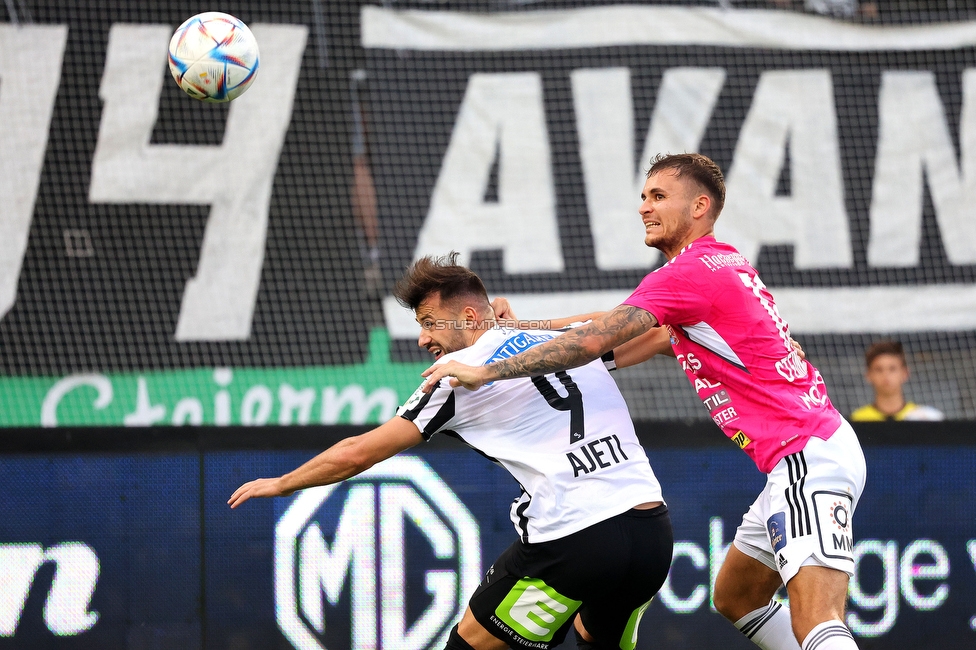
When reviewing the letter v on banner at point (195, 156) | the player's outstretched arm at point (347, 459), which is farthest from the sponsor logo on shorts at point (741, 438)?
the letter v on banner at point (195, 156)

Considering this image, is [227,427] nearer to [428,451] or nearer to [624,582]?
[428,451]

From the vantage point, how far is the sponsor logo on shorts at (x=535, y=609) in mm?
3225

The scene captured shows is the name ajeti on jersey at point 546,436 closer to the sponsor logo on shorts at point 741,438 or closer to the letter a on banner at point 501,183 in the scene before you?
the sponsor logo on shorts at point 741,438

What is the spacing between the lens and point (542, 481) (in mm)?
3232

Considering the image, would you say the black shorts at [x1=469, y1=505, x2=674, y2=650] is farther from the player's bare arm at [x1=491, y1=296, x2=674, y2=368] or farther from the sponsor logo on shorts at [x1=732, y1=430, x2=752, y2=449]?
the player's bare arm at [x1=491, y1=296, x2=674, y2=368]

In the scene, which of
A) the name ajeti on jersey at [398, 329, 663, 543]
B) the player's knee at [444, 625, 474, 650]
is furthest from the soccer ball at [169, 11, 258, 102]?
the player's knee at [444, 625, 474, 650]

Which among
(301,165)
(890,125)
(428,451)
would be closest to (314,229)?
(301,165)

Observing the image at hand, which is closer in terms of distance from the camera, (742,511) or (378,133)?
(742,511)

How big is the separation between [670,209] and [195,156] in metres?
5.46

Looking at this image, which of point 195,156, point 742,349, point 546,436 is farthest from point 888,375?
point 195,156

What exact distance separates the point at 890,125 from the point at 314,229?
490cm

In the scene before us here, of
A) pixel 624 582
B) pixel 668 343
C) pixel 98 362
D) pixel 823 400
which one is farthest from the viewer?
pixel 98 362

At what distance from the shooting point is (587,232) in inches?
323

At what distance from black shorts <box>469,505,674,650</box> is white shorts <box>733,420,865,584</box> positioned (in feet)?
1.24
